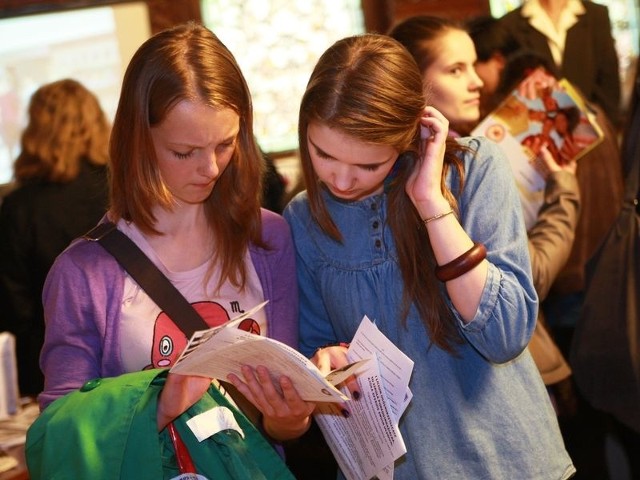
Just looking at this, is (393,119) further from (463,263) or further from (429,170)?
(463,263)

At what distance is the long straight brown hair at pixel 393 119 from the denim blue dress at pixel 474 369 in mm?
33

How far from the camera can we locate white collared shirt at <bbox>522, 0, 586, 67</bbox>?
14.2ft

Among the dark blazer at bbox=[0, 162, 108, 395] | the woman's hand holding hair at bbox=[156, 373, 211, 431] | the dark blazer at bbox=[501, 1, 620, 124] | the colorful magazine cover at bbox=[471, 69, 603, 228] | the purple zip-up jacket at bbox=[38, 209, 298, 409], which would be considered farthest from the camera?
the dark blazer at bbox=[501, 1, 620, 124]

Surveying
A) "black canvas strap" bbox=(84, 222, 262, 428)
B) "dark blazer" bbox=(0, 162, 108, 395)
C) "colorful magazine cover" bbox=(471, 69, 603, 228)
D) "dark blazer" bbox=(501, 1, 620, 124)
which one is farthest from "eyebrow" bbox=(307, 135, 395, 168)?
"dark blazer" bbox=(501, 1, 620, 124)

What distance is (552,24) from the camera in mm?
4465

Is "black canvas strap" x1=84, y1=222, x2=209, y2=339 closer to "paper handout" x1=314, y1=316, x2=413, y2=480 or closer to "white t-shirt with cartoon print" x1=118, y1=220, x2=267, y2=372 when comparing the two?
"white t-shirt with cartoon print" x1=118, y1=220, x2=267, y2=372

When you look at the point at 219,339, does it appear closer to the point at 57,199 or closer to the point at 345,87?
the point at 345,87

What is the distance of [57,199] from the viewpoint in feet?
12.5

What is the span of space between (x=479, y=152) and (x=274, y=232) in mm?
486

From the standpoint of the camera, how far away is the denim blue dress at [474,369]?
189 cm

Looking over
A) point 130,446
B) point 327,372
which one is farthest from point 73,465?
point 327,372

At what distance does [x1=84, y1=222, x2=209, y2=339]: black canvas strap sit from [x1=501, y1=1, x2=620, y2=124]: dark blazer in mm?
2766

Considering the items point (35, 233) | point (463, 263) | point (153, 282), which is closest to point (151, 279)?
point (153, 282)

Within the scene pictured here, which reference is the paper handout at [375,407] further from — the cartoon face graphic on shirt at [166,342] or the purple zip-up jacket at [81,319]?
the purple zip-up jacket at [81,319]
